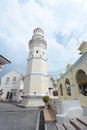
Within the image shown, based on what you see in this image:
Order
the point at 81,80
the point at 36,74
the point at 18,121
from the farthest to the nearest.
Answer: the point at 36,74 < the point at 81,80 < the point at 18,121

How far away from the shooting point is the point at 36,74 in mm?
20531

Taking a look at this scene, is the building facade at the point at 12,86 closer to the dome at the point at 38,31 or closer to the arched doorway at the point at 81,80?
the dome at the point at 38,31

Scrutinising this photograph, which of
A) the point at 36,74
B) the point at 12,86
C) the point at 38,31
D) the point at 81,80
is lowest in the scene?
the point at 81,80

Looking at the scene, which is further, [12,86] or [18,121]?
[12,86]

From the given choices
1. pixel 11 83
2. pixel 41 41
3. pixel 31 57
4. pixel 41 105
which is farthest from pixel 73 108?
pixel 11 83

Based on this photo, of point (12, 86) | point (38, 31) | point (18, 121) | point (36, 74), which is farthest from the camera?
point (12, 86)

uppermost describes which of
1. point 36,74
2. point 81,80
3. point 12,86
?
point 36,74

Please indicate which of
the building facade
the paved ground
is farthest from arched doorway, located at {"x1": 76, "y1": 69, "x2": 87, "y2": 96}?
the building facade

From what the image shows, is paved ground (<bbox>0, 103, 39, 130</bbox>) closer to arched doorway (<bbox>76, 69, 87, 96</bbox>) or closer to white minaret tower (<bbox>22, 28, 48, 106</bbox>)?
arched doorway (<bbox>76, 69, 87, 96</bbox>)

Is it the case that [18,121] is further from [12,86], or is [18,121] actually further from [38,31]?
[12,86]

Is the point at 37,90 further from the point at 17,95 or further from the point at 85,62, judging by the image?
the point at 85,62

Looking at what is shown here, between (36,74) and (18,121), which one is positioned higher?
(36,74)

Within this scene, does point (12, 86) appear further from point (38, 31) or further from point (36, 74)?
point (38, 31)

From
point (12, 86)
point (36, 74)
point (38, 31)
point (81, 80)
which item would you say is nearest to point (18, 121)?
point (81, 80)
